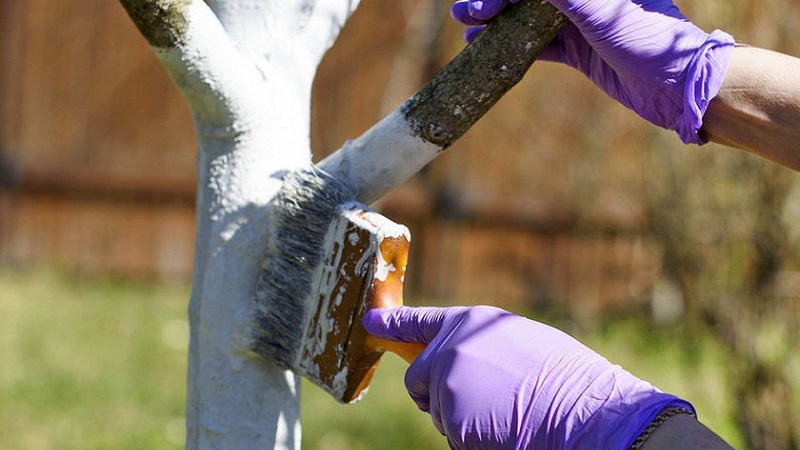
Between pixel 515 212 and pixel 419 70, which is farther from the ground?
pixel 419 70

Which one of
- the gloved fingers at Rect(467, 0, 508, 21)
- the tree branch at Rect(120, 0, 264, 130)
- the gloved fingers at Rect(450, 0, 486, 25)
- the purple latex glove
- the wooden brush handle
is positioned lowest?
the wooden brush handle

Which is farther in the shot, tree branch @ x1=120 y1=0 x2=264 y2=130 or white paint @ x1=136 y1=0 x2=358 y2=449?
white paint @ x1=136 y1=0 x2=358 y2=449

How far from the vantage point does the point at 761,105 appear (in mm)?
1399

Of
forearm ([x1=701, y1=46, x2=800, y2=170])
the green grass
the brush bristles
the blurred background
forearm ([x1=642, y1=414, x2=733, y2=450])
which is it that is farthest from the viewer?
the blurred background

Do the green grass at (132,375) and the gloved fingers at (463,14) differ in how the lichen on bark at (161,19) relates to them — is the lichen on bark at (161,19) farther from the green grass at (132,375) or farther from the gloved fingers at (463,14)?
the green grass at (132,375)

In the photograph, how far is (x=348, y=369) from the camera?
1.48 m

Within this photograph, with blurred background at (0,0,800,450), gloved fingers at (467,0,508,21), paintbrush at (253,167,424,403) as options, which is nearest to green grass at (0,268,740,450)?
blurred background at (0,0,800,450)

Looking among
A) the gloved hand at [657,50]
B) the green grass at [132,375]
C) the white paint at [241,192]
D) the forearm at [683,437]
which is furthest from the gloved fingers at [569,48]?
the green grass at [132,375]

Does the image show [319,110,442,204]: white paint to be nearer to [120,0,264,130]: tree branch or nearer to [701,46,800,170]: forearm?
[120,0,264,130]: tree branch

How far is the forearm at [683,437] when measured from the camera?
1.19m

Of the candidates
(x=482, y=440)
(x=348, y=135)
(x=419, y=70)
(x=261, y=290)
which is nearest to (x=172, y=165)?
(x=348, y=135)

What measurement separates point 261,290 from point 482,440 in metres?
0.45

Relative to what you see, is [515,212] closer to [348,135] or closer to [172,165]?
[348,135]

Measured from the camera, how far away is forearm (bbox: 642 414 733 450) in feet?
3.90
